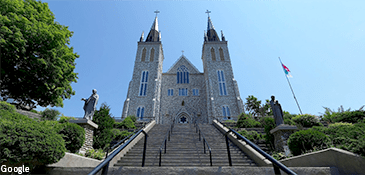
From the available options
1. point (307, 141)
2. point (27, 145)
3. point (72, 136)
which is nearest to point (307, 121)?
point (307, 141)

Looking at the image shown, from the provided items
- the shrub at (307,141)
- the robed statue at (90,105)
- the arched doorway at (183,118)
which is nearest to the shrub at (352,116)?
the shrub at (307,141)

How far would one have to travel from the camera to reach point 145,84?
27594mm

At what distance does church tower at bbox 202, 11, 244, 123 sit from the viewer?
25.1m

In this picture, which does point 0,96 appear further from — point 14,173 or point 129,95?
point 129,95

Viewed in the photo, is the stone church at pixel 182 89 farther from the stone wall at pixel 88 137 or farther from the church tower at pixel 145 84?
the stone wall at pixel 88 137

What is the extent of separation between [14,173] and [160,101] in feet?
82.8

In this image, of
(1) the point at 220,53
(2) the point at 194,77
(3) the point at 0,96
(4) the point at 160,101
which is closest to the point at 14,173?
(3) the point at 0,96

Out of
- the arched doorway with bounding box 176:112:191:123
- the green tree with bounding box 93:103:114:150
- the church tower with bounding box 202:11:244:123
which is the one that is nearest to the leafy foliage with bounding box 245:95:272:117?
the church tower with bounding box 202:11:244:123

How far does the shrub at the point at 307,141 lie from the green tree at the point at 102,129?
8366 mm

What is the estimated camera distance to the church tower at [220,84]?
25.1 metres

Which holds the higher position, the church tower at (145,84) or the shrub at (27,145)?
the church tower at (145,84)

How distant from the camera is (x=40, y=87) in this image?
386 inches

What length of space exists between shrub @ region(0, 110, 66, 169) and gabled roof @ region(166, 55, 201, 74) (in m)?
28.2

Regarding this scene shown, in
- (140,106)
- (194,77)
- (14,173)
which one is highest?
Answer: (194,77)
